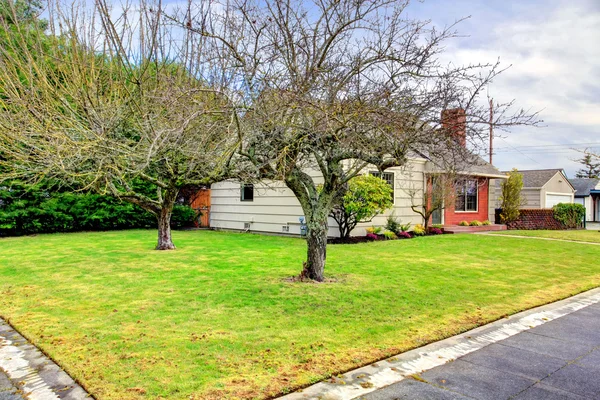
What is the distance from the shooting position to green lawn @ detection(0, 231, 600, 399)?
3.53 metres

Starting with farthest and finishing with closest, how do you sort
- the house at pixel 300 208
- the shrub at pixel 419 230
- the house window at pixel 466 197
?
the house window at pixel 466 197 → the shrub at pixel 419 230 → the house at pixel 300 208

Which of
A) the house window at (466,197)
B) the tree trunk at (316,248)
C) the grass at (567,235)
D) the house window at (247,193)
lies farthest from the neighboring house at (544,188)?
the tree trunk at (316,248)

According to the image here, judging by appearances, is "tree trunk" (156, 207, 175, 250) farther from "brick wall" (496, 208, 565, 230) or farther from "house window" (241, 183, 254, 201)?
"brick wall" (496, 208, 565, 230)

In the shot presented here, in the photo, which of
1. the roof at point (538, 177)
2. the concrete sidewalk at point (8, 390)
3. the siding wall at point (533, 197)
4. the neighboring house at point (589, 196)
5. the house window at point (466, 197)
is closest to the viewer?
the concrete sidewalk at point (8, 390)

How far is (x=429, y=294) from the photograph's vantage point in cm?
629

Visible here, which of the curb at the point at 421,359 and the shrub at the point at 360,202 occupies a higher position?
the shrub at the point at 360,202

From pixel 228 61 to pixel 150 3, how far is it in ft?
6.33

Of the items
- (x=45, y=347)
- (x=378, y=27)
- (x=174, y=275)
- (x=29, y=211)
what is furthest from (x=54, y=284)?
(x=29, y=211)

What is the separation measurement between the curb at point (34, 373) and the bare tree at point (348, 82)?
10.9 ft

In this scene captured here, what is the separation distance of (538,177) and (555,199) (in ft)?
5.86

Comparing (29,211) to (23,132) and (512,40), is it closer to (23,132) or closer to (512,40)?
(23,132)

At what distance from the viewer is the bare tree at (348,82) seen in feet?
16.8

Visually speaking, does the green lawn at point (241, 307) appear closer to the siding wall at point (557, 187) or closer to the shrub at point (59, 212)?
the shrub at point (59, 212)

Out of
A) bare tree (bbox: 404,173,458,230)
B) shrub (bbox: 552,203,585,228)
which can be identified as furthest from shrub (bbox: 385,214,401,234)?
shrub (bbox: 552,203,585,228)
